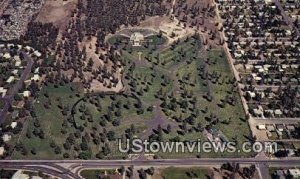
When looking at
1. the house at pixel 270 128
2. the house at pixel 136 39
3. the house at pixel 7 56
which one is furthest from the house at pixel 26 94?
the house at pixel 270 128

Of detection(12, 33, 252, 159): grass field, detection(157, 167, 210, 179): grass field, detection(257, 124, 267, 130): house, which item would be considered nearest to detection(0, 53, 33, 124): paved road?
detection(12, 33, 252, 159): grass field

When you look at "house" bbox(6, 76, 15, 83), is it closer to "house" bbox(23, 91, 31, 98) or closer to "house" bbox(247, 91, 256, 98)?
"house" bbox(23, 91, 31, 98)

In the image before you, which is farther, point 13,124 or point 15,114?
point 15,114

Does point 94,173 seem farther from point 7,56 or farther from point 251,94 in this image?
point 7,56

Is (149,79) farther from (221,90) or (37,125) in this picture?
(37,125)

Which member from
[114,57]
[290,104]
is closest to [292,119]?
[290,104]

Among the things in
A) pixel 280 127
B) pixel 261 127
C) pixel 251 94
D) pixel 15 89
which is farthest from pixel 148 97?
pixel 15 89

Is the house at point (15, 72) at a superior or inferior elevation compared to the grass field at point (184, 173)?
superior

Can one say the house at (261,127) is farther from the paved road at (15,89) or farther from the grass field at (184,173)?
the paved road at (15,89)

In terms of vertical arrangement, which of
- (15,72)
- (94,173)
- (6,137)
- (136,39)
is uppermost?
(136,39)
